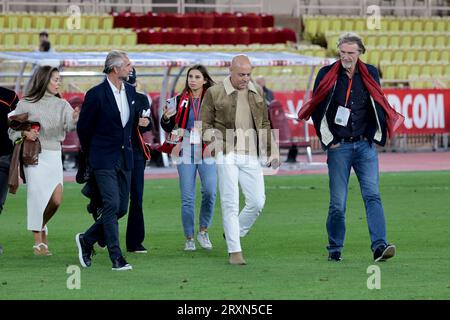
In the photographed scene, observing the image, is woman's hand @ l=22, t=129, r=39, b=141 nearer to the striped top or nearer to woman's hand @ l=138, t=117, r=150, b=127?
the striped top

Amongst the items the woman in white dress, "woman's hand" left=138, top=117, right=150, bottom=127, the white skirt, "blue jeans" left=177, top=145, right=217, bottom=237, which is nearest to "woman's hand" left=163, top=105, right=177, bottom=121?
"blue jeans" left=177, top=145, right=217, bottom=237

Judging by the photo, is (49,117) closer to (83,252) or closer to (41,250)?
(41,250)

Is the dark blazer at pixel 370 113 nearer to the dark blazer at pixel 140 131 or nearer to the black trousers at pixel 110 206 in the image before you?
the dark blazer at pixel 140 131

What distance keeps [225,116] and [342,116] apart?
3.79ft

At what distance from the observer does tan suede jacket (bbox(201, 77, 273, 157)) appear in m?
13.2

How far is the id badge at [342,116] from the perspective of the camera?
13.2 m

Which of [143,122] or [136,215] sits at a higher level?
[143,122]

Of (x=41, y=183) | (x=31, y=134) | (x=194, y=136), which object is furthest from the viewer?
(x=194, y=136)

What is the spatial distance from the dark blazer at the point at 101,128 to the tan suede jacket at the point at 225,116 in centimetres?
97

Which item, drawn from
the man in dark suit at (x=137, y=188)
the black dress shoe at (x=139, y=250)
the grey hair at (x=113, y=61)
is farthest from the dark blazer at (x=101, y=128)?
the black dress shoe at (x=139, y=250)

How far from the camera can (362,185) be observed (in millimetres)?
13328

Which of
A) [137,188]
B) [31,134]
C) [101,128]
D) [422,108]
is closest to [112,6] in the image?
[422,108]

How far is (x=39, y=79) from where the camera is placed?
46.7 ft
